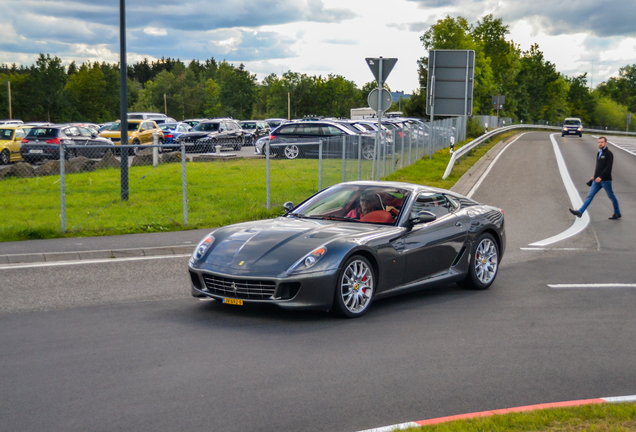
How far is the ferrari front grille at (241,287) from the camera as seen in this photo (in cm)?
666

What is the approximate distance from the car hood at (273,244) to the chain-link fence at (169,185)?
5.76m

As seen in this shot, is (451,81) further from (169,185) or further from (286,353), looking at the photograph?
(286,353)

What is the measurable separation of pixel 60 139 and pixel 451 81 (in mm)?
16997

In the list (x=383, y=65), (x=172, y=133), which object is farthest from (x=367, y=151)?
(x=172, y=133)

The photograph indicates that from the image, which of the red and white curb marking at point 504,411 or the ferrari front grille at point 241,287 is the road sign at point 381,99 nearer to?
the ferrari front grille at point 241,287

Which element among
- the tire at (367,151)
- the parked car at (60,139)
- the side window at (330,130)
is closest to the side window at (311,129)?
the side window at (330,130)

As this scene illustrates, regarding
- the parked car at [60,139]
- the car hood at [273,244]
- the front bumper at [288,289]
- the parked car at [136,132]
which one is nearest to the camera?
the front bumper at [288,289]

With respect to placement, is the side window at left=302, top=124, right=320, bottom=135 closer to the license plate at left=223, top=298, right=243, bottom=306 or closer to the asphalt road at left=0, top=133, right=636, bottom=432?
the asphalt road at left=0, top=133, right=636, bottom=432

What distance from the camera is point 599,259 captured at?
35.5ft

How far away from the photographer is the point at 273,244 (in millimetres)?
6977

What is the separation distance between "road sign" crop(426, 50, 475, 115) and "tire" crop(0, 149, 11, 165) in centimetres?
1785

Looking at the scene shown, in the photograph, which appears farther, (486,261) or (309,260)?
(486,261)

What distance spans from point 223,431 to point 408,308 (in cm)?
375

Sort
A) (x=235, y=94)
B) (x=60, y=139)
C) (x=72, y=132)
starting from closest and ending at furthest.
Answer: (x=60, y=139), (x=72, y=132), (x=235, y=94)
